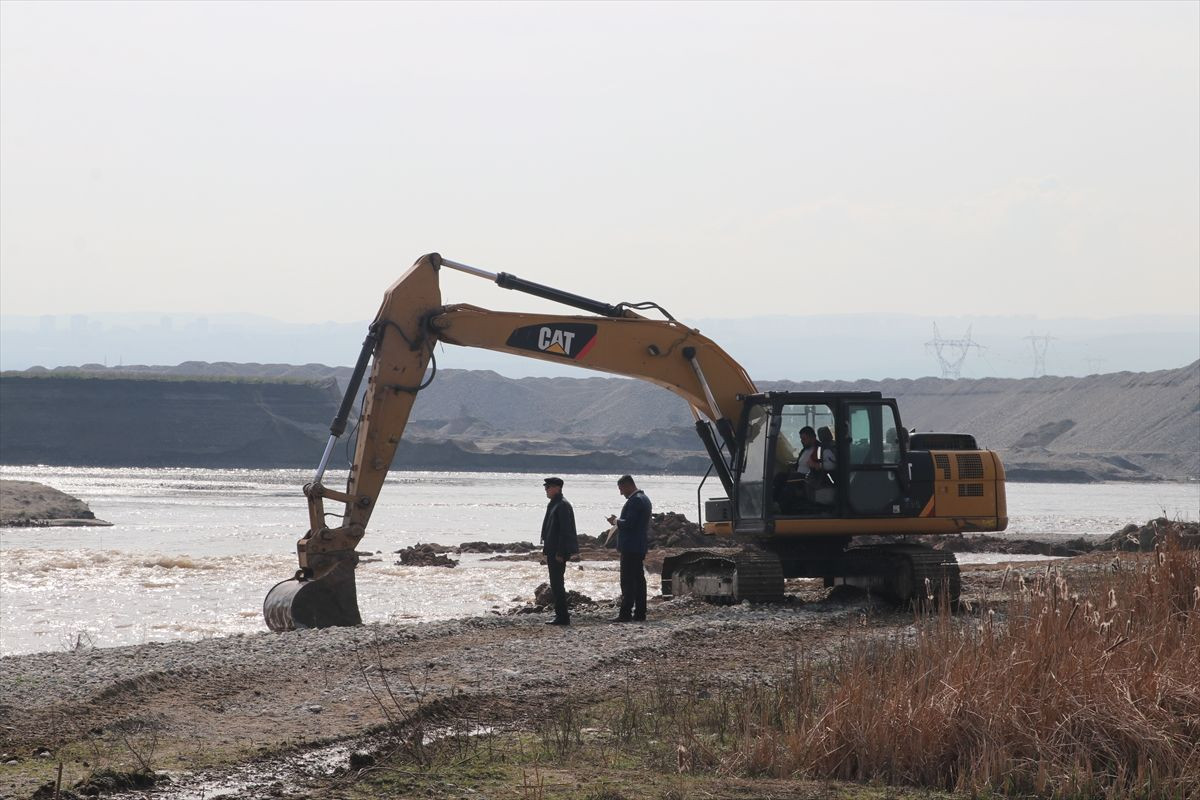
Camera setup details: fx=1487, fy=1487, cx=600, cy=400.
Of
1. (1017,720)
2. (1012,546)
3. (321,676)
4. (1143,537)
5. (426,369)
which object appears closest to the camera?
(1017,720)

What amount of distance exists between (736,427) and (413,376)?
12.5 ft

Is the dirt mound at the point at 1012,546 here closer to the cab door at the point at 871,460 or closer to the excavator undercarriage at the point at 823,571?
the excavator undercarriage at the point at 823,571

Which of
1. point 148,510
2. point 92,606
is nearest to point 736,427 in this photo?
point 92,606

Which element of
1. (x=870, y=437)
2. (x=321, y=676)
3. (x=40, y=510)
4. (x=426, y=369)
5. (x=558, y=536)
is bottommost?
(x=40, y=510)

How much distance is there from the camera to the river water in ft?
71.1

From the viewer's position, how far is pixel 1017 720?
7.84 meters

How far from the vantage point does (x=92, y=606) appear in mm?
23375

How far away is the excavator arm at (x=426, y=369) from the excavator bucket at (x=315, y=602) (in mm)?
10

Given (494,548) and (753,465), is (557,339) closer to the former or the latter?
(753,465)

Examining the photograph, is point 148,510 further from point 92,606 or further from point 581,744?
point 581,744

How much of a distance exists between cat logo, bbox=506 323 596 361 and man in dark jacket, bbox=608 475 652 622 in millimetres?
1636

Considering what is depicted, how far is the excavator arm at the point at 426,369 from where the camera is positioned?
15.2 m

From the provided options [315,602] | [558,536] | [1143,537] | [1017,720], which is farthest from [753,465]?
[1143,537]

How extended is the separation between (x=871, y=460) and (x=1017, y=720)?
8.78 m
